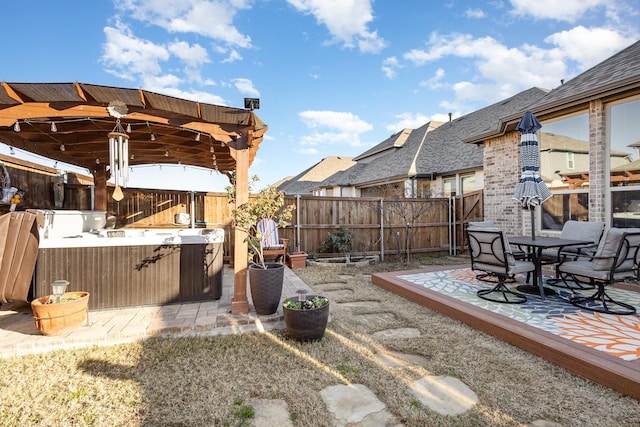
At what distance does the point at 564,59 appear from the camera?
9.30 meters

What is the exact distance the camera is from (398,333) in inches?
136

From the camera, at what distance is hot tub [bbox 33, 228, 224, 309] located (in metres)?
3.70

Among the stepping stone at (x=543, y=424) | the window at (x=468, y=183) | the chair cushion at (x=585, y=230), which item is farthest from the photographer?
the window at (x=468, y=183)

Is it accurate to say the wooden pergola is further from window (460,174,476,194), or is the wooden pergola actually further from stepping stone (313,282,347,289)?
window (460,174,476,194)

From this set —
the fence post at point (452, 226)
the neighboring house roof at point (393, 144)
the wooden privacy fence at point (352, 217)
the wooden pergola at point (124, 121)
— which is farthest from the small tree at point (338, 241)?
the neighboring house roof at point (393, 144)

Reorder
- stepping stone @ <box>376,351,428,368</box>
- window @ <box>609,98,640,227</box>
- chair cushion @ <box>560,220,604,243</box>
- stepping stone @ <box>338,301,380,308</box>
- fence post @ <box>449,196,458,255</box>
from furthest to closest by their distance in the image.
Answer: fence post @ <box>449,196,458,255</box> → window @ <box>609,98,640,227</box> → chair cushion @ <box>560,220,604,243</box> → stepping stone @ <box>338,301,380,308</box> → stepping stone @ <box>376,351,428,368</box>

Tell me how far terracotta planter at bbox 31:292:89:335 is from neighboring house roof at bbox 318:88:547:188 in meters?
11.1

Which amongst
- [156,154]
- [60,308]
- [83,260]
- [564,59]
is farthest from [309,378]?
[564,59]

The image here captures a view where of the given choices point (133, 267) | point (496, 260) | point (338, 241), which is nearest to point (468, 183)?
point (338, 241)

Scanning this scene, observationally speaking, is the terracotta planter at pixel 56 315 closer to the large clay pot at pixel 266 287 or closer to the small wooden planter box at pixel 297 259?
the large clay pot at pixel 266 287

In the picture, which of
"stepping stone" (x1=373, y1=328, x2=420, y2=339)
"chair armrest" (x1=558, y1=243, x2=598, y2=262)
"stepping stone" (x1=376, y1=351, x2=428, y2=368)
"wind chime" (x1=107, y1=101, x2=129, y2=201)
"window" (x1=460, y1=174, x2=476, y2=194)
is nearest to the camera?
"stepping stone" (x1=376, y1=351, x2=428, y2=368)

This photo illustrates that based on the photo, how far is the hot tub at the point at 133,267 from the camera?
3.70 metres

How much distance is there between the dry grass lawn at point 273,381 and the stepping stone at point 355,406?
0.06 meters

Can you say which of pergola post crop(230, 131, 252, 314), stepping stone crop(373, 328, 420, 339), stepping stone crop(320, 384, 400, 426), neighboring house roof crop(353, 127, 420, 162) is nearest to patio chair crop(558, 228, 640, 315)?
stepping stone crop(373, 328, 420, 339)
